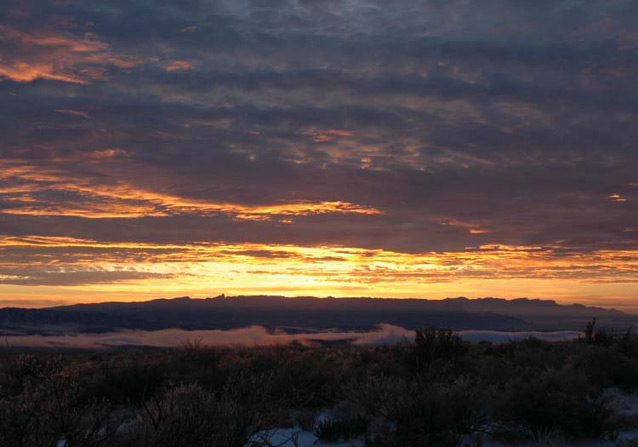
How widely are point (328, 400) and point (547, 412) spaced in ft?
16.3

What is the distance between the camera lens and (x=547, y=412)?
33.5 ft

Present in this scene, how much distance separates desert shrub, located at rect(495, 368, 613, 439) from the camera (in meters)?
10.1

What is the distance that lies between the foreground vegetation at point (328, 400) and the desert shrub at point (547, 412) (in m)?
0.02

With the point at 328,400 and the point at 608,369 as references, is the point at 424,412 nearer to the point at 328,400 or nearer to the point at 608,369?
the point at 328,400

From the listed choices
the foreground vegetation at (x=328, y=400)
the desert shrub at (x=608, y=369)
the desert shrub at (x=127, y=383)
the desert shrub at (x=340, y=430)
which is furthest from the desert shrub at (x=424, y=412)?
the desert shrub at (x=608, y=369)

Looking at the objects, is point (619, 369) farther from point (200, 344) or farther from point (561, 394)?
point (200, 344)

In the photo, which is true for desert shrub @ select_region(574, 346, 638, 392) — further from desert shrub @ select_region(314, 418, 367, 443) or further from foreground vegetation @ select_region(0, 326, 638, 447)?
desert shrub @ select_region(314, 418, 367, 443)

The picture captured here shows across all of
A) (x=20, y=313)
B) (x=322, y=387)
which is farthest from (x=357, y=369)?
(x=20, y=313)

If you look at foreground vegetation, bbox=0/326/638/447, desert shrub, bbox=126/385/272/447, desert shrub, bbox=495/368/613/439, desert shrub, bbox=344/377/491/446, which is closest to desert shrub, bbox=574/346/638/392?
foreground vegetation, bbox=0/326/638/447

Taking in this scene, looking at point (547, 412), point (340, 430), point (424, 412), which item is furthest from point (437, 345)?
point (424, 412)

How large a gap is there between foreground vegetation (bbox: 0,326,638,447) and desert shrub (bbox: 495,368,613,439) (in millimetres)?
16

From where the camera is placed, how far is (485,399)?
1066 cm

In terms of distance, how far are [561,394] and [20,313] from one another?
16084cm

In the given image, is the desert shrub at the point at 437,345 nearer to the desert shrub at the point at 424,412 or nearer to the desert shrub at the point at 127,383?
the desert shrub at the point at 424,412
